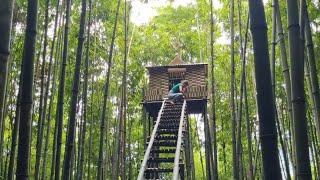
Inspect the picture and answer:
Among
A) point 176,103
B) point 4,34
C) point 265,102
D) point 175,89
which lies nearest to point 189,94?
point 175,89

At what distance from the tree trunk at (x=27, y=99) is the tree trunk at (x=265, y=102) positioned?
3.94 feet

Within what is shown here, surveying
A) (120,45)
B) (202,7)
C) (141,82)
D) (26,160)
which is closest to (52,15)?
(120,45)

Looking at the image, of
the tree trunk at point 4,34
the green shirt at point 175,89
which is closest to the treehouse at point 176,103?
the green shirt at point 175,89

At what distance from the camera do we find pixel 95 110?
13.1 metres

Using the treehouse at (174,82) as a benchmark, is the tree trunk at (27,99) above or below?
below

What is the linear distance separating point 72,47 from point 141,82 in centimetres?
387

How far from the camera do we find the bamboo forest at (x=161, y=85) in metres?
2.19

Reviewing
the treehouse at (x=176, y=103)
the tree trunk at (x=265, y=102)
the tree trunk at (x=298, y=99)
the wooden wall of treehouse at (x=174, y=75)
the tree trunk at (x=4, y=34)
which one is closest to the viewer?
the tree trunk at (x=4, y=34)

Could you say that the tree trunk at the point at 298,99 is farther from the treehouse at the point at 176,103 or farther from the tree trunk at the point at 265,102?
the treehouse at the point at 176,103

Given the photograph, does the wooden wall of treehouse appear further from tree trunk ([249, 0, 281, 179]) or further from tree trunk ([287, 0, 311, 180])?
tree trunk ([249, 0, 281, 179])

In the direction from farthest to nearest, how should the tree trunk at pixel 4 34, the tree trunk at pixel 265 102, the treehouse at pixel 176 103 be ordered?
the treehouse at pixel 176 103
the tree trunk at pixel 265 102
the tree trunk at pixel 4 34

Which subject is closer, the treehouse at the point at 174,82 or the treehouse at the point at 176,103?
the treehouse at the point at 176,103

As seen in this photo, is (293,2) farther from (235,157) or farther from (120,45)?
(120,45)

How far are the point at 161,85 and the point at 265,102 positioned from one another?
29.5 feet
